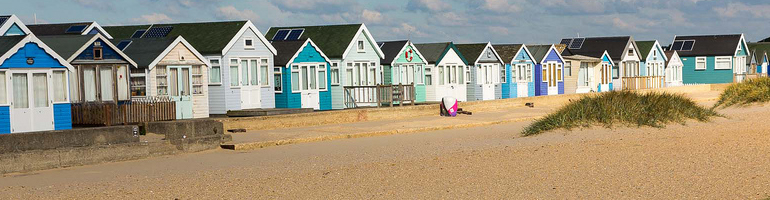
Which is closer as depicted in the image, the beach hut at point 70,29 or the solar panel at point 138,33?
the beach hut at point 70,29

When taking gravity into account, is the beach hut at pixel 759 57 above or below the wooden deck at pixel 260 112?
above

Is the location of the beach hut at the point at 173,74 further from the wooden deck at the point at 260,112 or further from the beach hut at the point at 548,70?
the beach hut at the point at 548,70

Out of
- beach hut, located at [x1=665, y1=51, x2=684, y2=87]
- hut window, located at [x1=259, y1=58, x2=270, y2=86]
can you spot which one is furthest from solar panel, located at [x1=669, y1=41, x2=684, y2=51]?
hut window, located at [x1=259, y1=58, x2=270, y2=86]

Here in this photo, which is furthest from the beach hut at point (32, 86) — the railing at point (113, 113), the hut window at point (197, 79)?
the hut window at point (197, 79)

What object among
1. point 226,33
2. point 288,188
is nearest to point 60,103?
point 226,33

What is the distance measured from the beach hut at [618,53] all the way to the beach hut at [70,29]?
29112mm

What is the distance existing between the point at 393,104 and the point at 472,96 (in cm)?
753

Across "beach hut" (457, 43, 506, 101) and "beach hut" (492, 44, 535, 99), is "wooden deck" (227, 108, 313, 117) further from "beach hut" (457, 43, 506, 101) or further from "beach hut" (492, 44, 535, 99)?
"beach hut" (492, 44, 535, 99)

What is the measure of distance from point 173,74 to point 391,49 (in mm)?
12211

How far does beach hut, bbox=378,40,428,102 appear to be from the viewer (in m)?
39.0

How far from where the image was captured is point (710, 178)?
48.2 ft

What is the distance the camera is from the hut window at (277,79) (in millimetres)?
33469

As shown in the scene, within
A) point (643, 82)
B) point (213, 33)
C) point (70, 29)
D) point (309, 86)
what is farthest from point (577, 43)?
point (70, 29)

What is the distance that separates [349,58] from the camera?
36.2m
